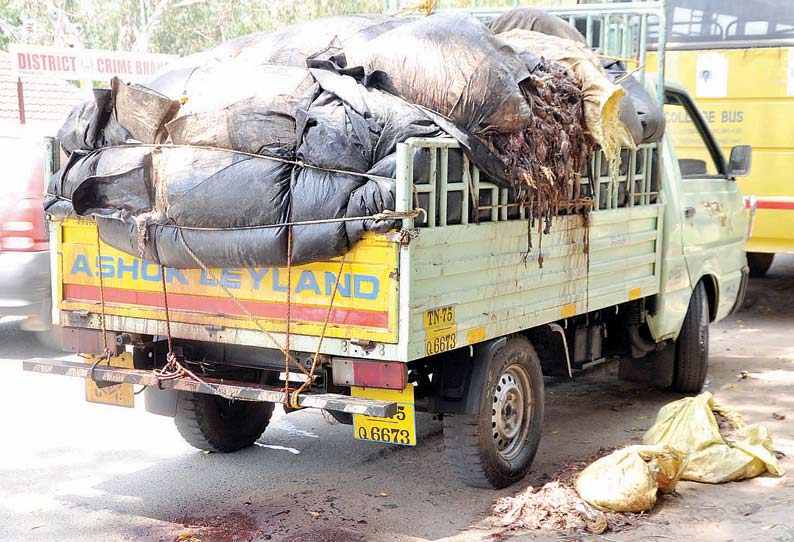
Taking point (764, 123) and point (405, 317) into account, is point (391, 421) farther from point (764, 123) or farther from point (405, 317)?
point (764, 123)

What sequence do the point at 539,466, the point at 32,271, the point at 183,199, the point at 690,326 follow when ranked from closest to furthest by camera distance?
the point at 183,199 < the point at 539,466 < the point at 690,326 < the point at 32,271

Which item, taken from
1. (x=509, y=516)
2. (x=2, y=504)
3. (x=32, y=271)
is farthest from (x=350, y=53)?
(x=32, y=271)

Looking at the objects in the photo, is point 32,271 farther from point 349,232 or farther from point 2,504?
point 349,232

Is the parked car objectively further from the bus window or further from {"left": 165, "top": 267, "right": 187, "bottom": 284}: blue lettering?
the bus window

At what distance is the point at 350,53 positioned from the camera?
15.9ft

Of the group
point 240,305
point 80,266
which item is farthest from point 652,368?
point 80,266

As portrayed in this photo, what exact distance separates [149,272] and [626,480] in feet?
7.99

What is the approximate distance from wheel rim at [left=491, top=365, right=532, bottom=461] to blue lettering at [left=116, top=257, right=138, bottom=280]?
1.82m

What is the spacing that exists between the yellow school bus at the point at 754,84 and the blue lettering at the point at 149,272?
687cm

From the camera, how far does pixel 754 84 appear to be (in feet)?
33.6

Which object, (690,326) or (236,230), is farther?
(690,326)

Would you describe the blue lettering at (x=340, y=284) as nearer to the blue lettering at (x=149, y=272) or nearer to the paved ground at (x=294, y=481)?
the blue lettering at (x=149, y=272)

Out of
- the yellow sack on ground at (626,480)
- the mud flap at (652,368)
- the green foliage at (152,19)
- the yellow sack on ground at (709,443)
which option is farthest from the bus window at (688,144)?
the green foliage at (152,19)

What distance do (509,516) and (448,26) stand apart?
7.51 ft
